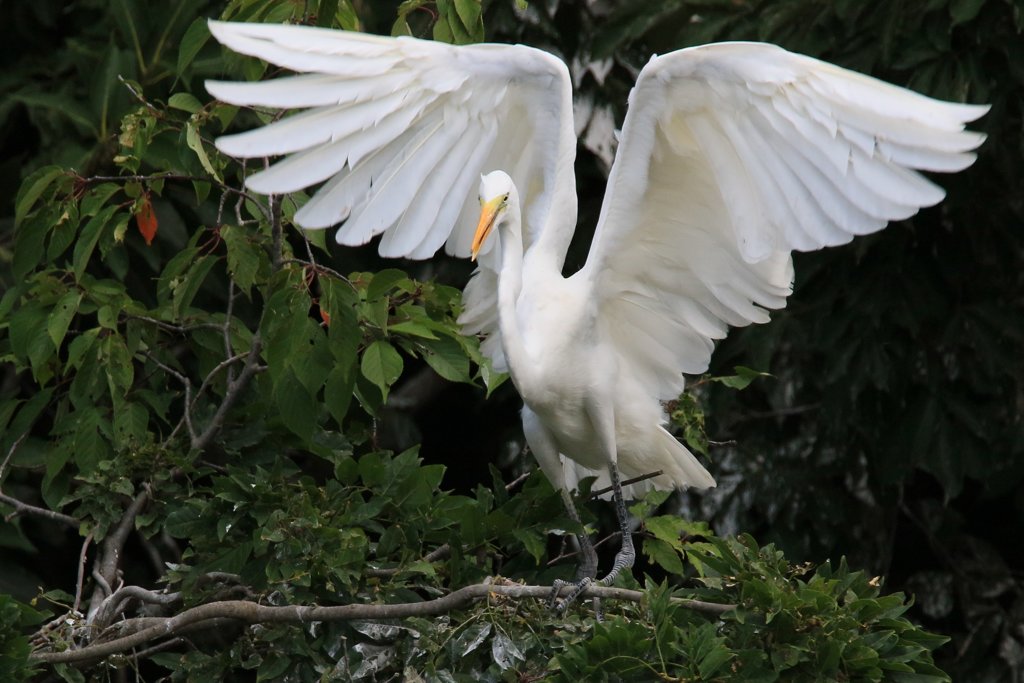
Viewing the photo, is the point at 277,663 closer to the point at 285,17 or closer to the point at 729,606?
the point at 729,606

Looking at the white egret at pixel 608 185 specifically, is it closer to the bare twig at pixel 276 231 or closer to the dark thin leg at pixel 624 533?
the dark thin leg at pixel 624 533

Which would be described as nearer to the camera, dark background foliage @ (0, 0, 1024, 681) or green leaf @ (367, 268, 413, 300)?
green leaf @ (367, 268, 413, 300)

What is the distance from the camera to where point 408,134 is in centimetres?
329

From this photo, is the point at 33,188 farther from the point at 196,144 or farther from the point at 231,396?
the point at 231,396

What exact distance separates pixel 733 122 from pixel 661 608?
1007 mm

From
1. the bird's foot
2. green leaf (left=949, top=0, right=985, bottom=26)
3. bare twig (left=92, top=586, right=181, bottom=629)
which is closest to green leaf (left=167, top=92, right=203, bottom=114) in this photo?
bare twig (left=92, top=586, right=181, bottom=629)

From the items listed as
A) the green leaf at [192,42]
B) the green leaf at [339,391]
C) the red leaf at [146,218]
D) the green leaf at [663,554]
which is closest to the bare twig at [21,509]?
the red leaf at [146,218]

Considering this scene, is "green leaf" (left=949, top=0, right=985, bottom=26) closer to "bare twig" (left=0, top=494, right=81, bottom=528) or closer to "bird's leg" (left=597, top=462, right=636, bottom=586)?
"bird's leg" (left=597, top=462, right=636, bottom=586)

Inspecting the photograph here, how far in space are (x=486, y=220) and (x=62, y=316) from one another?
0.95 meters

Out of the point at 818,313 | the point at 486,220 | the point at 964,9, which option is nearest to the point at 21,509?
the point at 486,220

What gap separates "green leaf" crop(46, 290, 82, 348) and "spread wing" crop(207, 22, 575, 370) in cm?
62

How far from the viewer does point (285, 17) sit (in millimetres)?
3219

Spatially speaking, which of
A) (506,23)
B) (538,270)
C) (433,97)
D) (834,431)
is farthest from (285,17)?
(834,431)

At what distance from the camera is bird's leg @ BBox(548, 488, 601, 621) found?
307 centimetres
